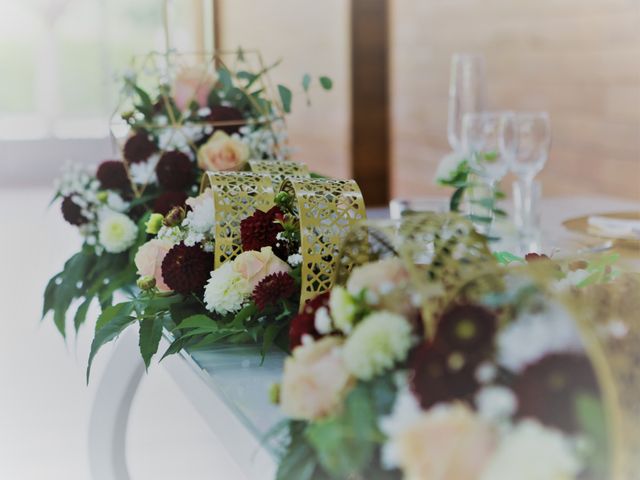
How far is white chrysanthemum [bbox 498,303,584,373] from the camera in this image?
1.87 ft

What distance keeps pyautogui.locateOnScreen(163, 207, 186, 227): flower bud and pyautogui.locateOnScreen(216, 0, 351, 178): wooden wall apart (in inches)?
180

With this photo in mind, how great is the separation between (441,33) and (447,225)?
432 centimetres

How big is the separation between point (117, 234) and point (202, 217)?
1.11 ft

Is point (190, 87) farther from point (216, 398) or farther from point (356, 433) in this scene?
point (356, 433)

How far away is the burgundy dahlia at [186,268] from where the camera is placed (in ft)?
3.77

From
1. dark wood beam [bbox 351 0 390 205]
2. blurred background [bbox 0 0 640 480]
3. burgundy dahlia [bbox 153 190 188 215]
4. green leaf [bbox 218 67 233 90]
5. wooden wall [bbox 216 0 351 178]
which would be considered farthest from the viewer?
wooden wall [bbox 216 0 351 178]

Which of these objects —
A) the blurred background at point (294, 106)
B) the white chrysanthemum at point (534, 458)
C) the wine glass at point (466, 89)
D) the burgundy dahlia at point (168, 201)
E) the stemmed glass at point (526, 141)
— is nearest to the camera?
the white chrysanthemum at point (534, 458)

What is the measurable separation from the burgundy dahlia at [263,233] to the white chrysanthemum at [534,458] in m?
0.62

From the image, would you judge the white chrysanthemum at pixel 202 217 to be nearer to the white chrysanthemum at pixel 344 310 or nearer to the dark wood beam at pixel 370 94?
the white chrysanthemum at pixel 344 310

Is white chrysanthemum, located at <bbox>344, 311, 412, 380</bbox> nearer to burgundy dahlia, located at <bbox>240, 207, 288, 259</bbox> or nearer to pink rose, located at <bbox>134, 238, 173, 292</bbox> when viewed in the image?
burgundy dahlia, located at <bbox>240, 207, 288, 259</bbox>

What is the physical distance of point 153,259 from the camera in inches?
47.9

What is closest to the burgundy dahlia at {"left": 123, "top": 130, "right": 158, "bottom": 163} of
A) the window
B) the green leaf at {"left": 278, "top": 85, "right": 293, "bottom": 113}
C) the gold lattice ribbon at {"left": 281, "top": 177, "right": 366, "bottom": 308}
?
the green leaf at {"left": 278, "top": 85, "right": 293, "bottom": 113}

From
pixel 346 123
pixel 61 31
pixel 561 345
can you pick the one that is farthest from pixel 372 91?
pixel 561 345

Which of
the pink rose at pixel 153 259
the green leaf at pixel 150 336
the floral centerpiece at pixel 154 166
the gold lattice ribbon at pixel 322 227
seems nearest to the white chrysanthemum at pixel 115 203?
the floral centerpiece at pixel 154 166
